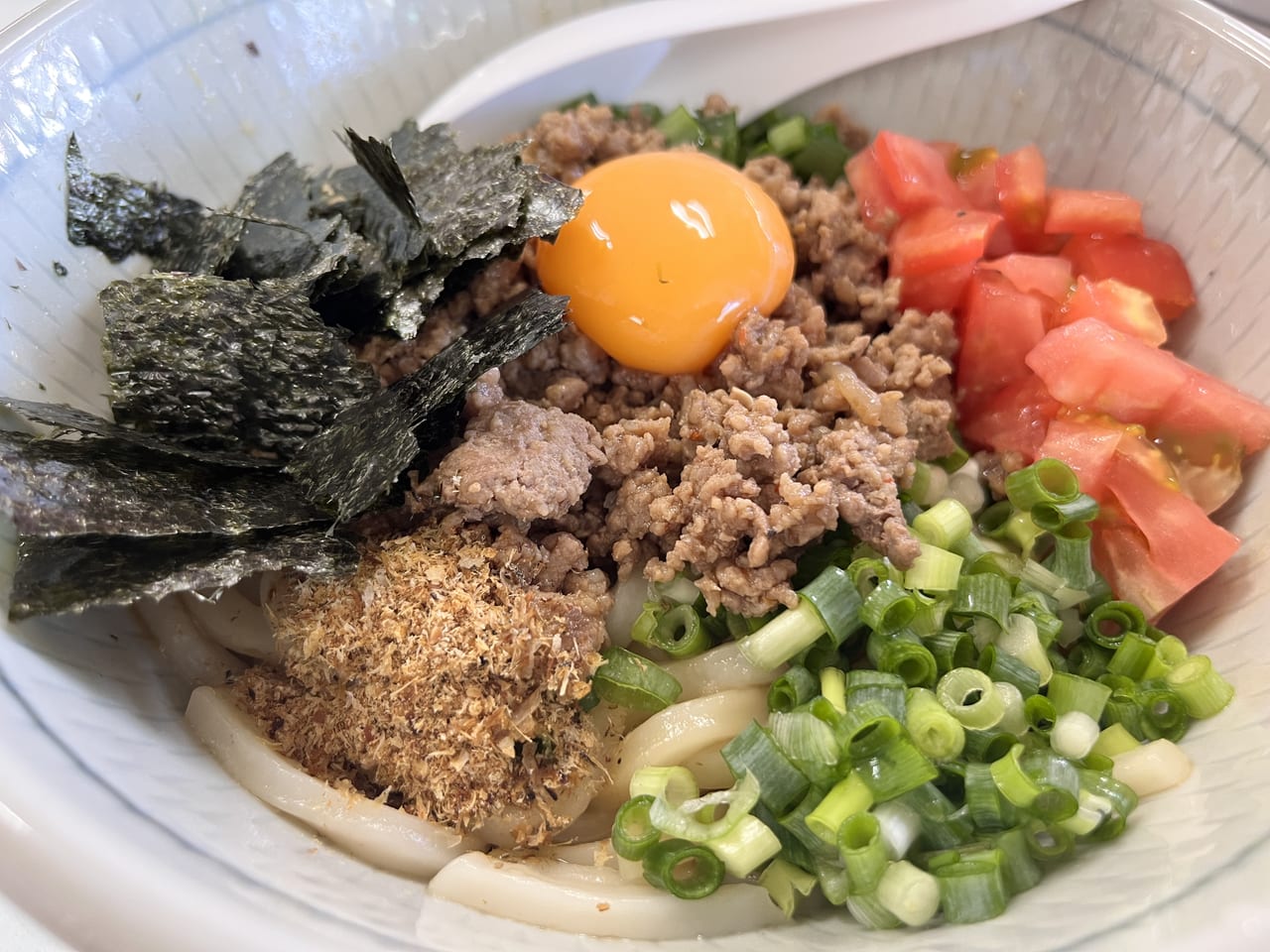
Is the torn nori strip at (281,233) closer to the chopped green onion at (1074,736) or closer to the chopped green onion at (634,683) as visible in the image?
the chopped green onion at (634,683)

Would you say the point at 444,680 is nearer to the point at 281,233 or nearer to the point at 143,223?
the point at 281,233

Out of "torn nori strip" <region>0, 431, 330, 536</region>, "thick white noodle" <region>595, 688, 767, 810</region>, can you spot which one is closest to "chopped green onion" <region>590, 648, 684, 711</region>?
"thick white noodle" <region>595, 688, 767, 810</region>

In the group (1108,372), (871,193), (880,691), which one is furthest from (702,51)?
(880,691)

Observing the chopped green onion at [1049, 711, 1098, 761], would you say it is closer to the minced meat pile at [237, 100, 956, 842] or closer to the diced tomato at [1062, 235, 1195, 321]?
the minced meat pile at [237, 100, 956, 842]

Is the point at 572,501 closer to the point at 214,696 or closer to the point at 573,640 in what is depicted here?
the point at 573,640

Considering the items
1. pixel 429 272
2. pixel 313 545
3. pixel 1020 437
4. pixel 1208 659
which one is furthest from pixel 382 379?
pixel 1208 659

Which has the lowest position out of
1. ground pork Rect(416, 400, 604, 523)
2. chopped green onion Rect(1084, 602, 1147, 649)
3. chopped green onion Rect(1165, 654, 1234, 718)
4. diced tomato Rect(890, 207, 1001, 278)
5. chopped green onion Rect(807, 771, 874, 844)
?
chopped green onion Rect(1084, 602, 1147, 649)
